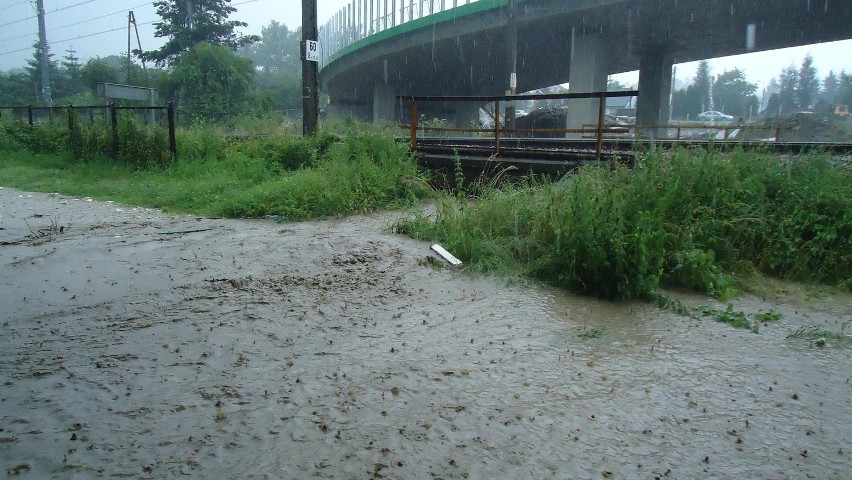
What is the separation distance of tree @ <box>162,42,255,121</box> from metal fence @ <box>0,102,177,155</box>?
55.8 feet

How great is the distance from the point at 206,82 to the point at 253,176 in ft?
→ 96.3

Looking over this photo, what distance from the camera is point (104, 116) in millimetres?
16969

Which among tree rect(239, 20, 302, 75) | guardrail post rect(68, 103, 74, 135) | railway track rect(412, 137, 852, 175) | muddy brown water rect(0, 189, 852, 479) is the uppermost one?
tree rect(239, 20, 302, 75)

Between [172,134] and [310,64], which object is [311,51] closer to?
[310,64]

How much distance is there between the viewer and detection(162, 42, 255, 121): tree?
123 feet

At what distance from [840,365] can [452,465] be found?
319 cm

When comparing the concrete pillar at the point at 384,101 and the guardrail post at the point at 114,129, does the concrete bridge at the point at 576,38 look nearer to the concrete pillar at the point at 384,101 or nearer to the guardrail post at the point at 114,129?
the concrete pillar at the point at 384,101

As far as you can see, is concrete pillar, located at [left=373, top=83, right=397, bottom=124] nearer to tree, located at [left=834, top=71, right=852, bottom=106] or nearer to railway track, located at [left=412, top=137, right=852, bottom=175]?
tree, located at [left=834, top=71, right=852, bottom=106]

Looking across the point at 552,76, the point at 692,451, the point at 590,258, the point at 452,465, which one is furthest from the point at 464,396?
the point at 552,76

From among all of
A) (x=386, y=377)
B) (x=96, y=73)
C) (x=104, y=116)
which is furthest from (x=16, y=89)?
(x=386, y=377)

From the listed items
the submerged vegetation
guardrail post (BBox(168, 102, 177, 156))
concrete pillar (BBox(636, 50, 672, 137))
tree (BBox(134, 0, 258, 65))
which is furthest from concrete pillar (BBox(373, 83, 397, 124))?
the submerged vegetation

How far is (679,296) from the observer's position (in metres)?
5.96

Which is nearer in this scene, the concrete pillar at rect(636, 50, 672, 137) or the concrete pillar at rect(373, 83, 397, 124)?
the concrete pillar at rect(636, 50, 672, 137)

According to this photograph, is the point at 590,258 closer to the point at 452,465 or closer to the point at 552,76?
the point at 452,465
